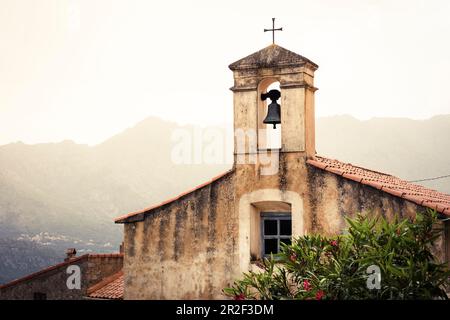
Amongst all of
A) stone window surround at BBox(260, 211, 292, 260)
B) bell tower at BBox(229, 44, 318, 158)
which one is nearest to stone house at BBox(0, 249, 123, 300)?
stone window surround at BBox(260, 211, 292, 260)

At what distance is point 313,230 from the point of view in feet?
41.0

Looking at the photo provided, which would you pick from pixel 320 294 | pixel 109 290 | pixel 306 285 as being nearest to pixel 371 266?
pixel 320 294

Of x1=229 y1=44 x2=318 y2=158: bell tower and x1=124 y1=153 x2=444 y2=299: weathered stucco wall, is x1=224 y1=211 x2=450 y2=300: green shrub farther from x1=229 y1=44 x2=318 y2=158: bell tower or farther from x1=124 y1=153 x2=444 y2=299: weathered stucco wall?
x1=229 y1=44 x2=318 y2=158: bell tower

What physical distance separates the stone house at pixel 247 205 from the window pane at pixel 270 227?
0.06 feet

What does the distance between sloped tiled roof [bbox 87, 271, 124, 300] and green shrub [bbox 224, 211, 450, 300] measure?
5442 mm

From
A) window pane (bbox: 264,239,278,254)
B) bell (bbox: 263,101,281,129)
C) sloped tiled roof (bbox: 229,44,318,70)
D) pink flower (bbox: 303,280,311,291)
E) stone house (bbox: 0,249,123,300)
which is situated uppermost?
sloped tiled roof (bbox: 229,44,318,70)

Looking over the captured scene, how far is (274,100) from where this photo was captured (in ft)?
43.9

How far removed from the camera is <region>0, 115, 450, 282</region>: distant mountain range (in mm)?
56125

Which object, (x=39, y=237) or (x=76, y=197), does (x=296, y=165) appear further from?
(x=76, y=197)

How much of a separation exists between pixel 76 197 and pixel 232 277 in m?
57.8

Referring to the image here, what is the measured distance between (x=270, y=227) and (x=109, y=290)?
4.81 metres

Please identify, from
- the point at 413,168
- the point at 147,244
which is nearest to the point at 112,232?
the point at 413,168

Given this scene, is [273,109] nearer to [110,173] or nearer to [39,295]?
[39,295]

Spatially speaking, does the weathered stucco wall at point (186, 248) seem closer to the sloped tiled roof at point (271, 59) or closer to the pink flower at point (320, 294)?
the sloped tiled roof at point (271, 59)
